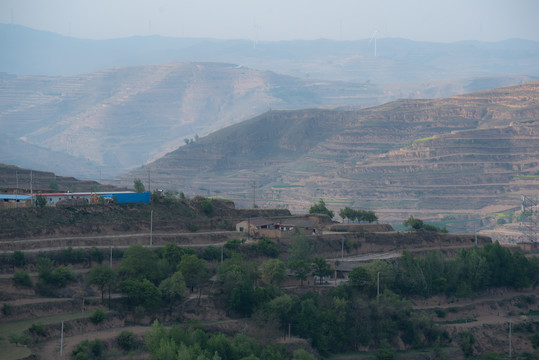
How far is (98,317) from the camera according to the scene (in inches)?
1810

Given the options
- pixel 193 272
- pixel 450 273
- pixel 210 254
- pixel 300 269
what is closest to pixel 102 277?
pixel 193 272

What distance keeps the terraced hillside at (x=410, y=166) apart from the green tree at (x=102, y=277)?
300 feet

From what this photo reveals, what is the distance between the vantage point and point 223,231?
67.4 meters

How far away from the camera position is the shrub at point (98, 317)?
45.9m

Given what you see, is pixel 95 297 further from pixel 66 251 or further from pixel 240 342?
pixel 240 342

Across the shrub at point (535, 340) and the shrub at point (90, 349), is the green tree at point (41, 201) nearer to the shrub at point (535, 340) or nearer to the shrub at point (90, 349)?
the shrub at point (90, 349)

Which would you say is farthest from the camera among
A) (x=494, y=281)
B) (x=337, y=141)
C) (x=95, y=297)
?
(x=337, y=141)

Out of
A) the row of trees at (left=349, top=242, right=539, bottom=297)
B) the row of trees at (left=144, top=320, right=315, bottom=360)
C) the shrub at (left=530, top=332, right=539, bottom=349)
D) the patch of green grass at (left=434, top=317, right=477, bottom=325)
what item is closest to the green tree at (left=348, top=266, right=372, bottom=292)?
the row of trees at (left=349, top=242, right=539, bottom=297)

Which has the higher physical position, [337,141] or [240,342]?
[337,141]

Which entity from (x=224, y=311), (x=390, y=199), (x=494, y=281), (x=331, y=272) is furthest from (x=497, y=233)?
(x=224, y=311)

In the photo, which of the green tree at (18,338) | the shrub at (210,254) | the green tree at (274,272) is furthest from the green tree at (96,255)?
the green tree at (18,338)

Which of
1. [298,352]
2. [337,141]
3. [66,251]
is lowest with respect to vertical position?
[298,352]

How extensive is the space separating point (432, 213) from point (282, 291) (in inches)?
3566

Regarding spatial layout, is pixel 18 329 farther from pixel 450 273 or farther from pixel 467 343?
pixel 450 273
